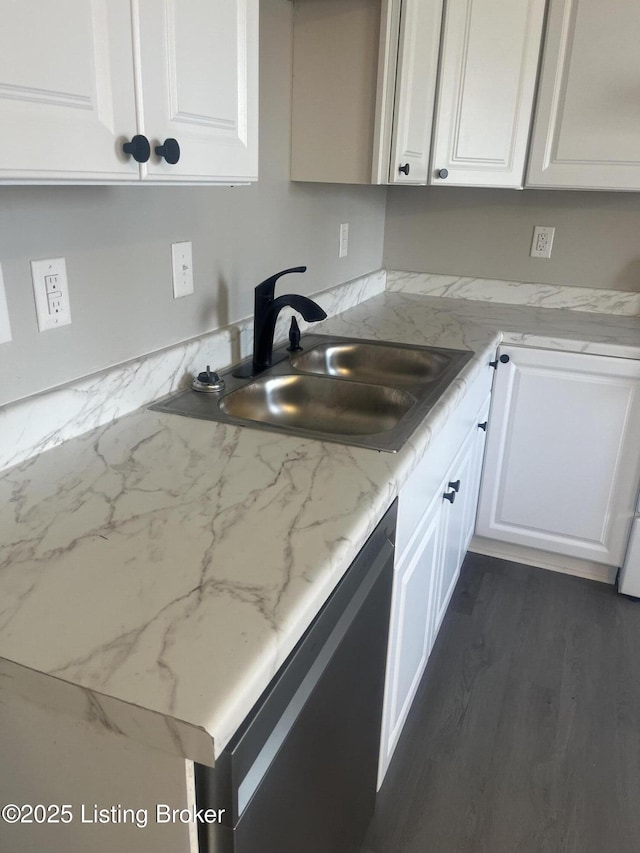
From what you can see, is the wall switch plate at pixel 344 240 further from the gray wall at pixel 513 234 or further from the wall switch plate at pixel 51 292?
the wall switch plate at pixel 51 292

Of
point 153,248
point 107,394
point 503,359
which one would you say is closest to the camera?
point 107,394

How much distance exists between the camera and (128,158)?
0.84 m

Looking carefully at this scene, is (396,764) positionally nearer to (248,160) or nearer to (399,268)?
(248,160)

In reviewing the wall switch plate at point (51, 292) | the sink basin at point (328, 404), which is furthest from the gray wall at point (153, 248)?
the sink basin at point (328, 404)

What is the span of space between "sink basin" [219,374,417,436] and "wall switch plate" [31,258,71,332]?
531 millimetres

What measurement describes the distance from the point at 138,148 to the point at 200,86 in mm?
197

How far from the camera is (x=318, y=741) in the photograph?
95 centimetres

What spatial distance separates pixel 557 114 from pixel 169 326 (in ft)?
5.07

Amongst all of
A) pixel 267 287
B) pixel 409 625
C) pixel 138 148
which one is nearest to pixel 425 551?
pixel 409 625

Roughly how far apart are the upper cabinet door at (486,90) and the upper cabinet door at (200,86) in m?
1.19

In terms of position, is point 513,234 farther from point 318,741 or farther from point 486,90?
point 318,741

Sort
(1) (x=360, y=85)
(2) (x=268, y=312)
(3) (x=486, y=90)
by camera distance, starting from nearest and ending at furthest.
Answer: (2) (x=268, y=312)
(1) (x=360, y=85)
(3) (x=486, y=90)

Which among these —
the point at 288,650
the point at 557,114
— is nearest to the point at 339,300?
the point at 557,114

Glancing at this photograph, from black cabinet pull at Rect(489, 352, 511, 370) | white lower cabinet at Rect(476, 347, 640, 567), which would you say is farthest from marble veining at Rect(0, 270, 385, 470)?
white lower cabinet at Rect(476, 347, 640, 567)
